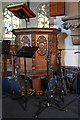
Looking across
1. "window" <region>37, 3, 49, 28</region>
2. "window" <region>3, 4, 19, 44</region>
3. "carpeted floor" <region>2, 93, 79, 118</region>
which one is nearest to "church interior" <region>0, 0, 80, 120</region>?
"carpeted floor" <region>2, 93, 79, 118</region>

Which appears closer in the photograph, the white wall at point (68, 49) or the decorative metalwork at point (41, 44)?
the decorative metalwork at point (41, 44)

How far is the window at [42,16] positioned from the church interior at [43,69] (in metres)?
3.92

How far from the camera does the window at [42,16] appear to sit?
26.9 ft

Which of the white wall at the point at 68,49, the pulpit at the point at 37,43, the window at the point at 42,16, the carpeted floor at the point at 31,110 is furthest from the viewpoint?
the window at the point at 42,16

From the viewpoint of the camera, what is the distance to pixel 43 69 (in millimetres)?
3381

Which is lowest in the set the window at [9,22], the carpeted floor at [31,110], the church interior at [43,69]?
the carpeted floor at [31,110]

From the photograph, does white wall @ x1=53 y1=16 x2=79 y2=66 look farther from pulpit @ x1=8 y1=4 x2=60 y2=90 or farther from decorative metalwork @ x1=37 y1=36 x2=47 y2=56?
decorative metalwork @ x1=37 y1=36 x2=47 y2=56

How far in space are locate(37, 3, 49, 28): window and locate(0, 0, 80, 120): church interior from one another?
3.92 metres

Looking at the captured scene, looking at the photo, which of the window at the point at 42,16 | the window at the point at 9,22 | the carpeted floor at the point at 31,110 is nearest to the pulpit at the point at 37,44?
the carpeted floor at the point at 31,110

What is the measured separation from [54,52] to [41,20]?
207 inches

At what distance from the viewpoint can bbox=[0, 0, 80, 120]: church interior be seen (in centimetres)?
272

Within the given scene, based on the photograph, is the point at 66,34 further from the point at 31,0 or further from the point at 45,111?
the point at 31,0

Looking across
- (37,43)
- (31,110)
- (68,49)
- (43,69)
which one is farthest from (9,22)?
(31,110)

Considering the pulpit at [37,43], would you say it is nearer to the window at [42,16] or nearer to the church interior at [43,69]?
the church interior at [43,69]
